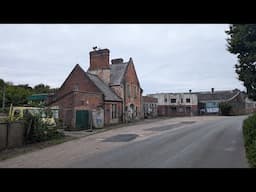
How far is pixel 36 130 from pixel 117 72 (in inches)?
829

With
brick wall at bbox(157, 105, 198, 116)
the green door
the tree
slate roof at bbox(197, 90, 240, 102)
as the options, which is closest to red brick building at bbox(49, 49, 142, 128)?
the green door

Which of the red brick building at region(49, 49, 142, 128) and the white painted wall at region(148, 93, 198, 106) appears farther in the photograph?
the white painted wall at region(148, 93, 198, 106)

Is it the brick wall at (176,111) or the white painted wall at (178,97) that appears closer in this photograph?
the brick wall at (176,111)

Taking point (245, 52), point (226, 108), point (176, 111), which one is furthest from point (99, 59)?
point (226, 108)

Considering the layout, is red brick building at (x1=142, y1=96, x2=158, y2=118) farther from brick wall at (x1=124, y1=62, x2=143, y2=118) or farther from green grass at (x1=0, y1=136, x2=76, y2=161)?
green grass at (x1=0, y1=136, x2=76, y2=161)

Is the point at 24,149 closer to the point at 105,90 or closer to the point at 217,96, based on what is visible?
the point at 105,90

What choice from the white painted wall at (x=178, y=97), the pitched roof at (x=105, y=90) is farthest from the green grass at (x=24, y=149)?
the white painted wall at (x=178, y=97)

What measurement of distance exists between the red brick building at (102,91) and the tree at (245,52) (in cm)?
1334

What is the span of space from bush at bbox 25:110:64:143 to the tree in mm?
10115

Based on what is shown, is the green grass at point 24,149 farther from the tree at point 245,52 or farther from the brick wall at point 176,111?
the brick wall at point 176,111

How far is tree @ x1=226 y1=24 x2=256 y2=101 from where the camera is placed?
13.1m

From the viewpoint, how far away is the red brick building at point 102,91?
24930 mm
